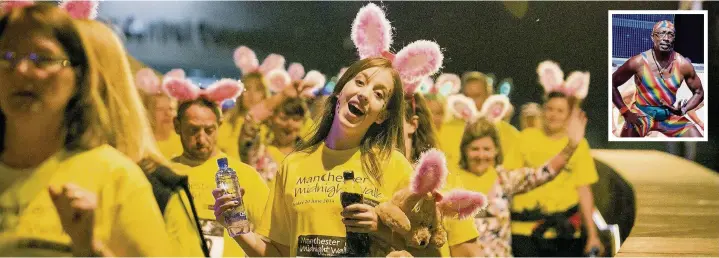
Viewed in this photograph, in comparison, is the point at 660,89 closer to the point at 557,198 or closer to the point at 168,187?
the point at 557,198

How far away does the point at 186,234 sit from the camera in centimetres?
322

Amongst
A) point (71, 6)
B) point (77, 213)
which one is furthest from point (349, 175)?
point (71, 6)

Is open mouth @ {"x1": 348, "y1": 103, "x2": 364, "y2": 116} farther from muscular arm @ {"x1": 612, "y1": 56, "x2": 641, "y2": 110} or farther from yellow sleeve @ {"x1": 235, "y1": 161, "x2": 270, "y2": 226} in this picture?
muscular arm @ {"x1": 612, "y1": 56, "x2": 641, "y2": 110}

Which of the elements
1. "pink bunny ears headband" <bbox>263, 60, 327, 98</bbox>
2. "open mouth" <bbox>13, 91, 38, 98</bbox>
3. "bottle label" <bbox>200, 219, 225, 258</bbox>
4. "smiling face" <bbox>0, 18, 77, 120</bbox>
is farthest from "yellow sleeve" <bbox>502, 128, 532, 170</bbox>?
"open mouth" <bbox>13, 91, 38, 98</bbox>

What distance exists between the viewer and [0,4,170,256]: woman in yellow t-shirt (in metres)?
3.16

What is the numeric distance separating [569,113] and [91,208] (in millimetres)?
2075

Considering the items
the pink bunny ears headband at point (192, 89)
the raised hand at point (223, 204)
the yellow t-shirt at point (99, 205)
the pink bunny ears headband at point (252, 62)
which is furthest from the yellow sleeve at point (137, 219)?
the pink bunny ears headband at point (252, 62)

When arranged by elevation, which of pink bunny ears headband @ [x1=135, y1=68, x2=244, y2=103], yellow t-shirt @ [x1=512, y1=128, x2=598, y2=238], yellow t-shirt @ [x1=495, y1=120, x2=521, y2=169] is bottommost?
yellow t-shirt @ [x1=512, y1=128, x2=598, y2=238]

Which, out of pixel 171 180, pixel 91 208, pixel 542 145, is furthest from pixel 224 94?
pixel 542 145

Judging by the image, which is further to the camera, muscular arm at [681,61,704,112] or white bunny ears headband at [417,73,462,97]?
muscular arm at [681,61,704,112]

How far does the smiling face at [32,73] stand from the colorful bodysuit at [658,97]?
2.45 m

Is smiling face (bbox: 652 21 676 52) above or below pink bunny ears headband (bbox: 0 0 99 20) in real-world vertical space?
below

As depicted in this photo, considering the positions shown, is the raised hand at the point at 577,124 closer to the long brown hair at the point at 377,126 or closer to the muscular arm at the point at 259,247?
the long brown hair at the point at 377,126

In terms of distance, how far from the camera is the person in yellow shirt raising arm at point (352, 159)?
315 cm
